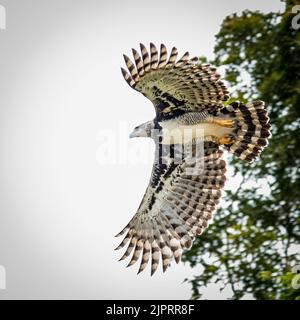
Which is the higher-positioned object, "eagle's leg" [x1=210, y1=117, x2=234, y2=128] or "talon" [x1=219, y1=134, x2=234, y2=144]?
"eagle's leg" [x1=210, y1=117, x2=234, y2=128]

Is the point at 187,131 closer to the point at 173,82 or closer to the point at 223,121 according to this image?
the point at 223,121

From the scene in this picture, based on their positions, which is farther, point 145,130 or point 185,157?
point 185,157

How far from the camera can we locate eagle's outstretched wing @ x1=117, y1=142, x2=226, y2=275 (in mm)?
8078

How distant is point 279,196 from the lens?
28.6ft

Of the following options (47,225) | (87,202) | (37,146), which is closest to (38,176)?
(37,146)

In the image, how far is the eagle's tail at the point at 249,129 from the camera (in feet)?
26.1

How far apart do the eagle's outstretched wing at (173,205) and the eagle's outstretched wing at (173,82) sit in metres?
0.57

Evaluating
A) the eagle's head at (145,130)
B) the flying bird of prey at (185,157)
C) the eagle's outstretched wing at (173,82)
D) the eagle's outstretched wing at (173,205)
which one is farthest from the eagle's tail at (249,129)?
the eagle's head at (145,130)

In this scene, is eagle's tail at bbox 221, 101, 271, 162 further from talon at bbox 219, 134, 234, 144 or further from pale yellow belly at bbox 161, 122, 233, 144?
pale yellow belly at bbox 161, 122, 233, 144

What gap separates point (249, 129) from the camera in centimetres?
805

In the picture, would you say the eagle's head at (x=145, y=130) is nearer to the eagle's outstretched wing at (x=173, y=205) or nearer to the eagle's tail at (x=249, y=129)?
the eagle's outstretched wing at (x=173, y=205)

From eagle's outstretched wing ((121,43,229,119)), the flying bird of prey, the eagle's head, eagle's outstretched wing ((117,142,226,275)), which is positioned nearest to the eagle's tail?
the flying bird of prey

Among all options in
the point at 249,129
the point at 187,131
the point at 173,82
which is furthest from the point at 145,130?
the point at 249,129

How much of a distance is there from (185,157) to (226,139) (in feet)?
1.40
